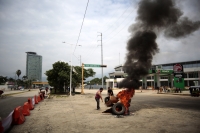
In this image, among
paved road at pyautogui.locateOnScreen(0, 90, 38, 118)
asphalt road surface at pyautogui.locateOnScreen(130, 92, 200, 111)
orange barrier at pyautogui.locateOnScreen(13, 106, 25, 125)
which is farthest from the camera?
asphalt road surface at pyautogui.locateOnScreen(130, 92, 200, 111)

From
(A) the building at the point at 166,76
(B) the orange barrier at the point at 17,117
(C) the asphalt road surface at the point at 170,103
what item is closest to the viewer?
(B) the orange barrier at the point at 17,117

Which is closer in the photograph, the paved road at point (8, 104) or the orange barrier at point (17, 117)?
the orange barrier at point (17, 117)

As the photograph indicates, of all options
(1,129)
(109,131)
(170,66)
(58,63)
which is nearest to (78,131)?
(109,131)

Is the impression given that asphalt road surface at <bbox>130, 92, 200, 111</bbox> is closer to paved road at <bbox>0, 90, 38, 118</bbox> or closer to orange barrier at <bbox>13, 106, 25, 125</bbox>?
orange barrier at <bbox>13, 106, 25, 125</bbox>

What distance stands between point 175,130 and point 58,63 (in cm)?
2989

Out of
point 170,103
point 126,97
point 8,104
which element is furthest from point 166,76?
point 8,104

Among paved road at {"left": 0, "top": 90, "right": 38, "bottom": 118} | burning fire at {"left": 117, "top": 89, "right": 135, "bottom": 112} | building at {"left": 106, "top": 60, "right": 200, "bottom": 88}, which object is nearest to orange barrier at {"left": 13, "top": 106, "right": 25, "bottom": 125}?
paved road at {"left": 0, "top": 90, "right": 38, "bottom": 118}

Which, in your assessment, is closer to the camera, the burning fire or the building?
the burning fire

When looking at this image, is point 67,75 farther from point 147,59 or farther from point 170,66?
point 170,66

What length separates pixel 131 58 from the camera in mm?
11750

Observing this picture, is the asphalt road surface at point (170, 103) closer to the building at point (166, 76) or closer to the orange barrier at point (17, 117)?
the orange barrier at point (17, 117)

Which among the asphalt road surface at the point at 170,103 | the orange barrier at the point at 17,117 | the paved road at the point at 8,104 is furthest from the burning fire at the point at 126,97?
the paved road at the point at 8,104

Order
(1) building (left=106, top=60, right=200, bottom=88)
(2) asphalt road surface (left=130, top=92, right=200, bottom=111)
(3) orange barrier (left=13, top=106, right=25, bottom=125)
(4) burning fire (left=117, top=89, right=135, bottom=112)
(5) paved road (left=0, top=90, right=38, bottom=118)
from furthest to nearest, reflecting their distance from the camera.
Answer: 1. (1) building (left=106, top=60, right=200, bottom=88)
2. (2) asphalt road surface (left=130, top=92, right=200, bottom=111)
3. (5) paved road (left=0, top=90, right=38, bottom=118)
4. (4) burning fire (left=117, top=89, right=135, bottom=112)
5. (3) orange barrier (left=13, top=106, right=25, bottom=125)

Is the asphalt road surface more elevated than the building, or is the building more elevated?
the building
